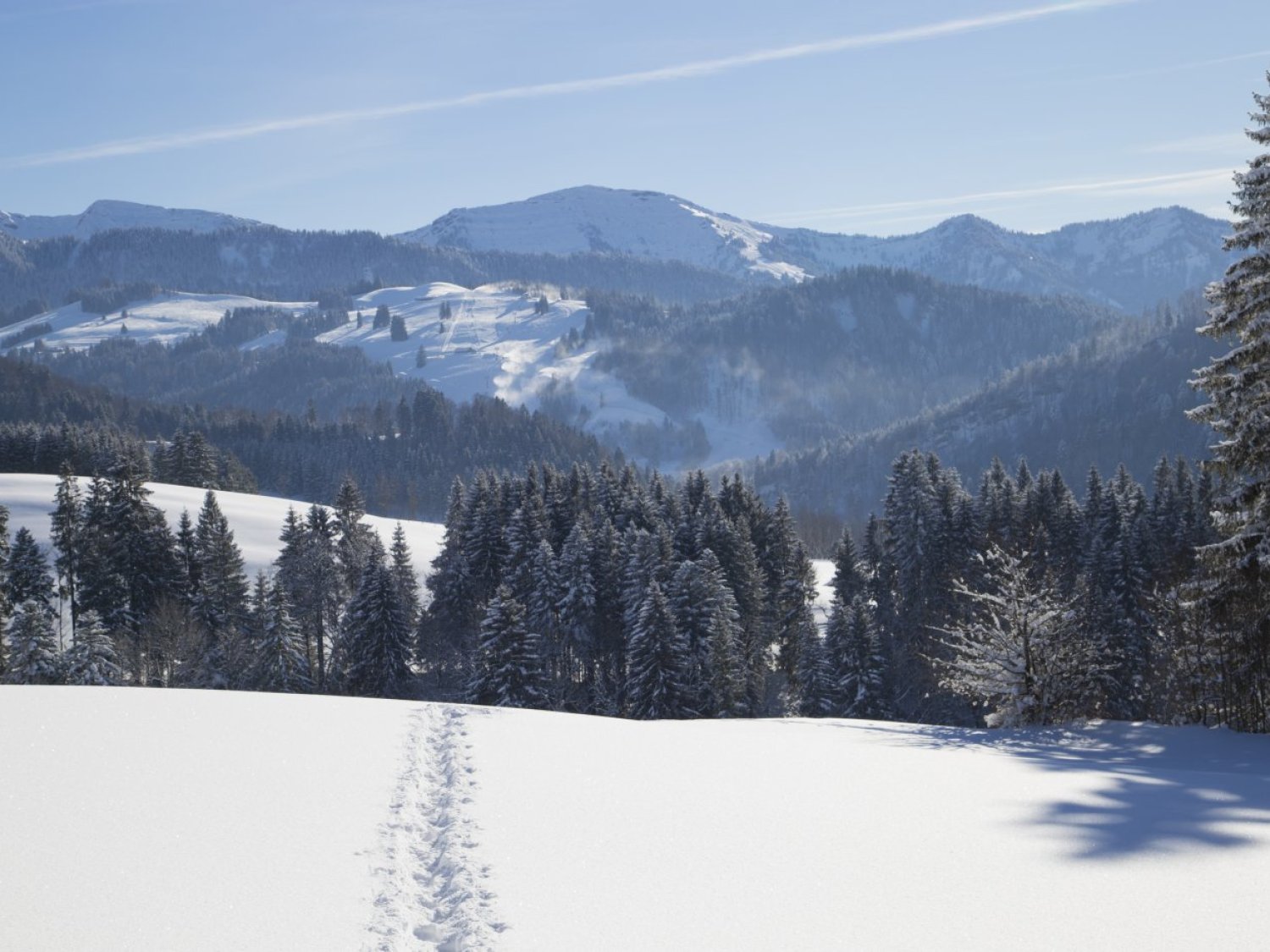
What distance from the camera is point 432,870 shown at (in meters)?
10.4

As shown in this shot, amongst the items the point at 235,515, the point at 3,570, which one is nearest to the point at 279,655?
the point at 3,570

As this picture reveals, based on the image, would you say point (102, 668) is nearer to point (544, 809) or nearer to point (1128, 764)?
point (544, 809)

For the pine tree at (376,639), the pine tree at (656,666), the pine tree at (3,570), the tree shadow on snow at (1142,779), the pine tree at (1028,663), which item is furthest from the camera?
the pine tree at (376,639)

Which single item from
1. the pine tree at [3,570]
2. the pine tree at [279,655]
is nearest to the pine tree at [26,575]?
the pine tree at [3,570]

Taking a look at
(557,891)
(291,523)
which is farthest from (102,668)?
(557,891)

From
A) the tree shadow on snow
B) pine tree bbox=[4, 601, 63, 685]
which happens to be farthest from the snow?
the tree shadow on snow

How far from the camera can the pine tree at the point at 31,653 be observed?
42.4 meters

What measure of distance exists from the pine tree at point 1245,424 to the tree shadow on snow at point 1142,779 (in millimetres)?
2737

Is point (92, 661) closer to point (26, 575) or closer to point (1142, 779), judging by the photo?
point (26, 575)

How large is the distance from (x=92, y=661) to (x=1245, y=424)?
46.6m

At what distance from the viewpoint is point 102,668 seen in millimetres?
43438

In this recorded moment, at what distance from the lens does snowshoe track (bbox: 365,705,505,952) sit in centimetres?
870

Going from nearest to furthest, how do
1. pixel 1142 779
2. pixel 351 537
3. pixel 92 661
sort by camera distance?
1. pixel 1142 779
2. pixel 92 661
3. pixel 351 537

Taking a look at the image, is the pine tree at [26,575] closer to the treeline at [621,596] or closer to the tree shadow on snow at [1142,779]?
the treeline at [621,596]
